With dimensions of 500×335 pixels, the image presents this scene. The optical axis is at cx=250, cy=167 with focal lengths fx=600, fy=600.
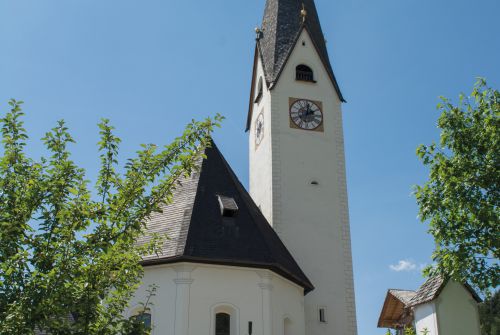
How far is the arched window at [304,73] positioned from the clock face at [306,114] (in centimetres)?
141

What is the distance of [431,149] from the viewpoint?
19297 millimetres

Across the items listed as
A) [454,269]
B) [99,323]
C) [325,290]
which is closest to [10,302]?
[99,323]

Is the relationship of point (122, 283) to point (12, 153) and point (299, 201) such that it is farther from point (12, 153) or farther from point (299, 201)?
point (299, 201)

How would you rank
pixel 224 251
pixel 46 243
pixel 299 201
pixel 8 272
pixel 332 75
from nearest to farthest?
pixel 8 272 → pixel 46 243 → pixel 224 251 → pixel 299 201 → pixel 332 75

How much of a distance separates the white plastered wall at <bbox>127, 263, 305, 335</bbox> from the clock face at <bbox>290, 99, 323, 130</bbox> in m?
11.3

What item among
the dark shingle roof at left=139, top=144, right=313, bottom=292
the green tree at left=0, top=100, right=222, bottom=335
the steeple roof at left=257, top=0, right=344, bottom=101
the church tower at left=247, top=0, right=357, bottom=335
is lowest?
the green tree at left=0, top=100, right=222, bottom=335

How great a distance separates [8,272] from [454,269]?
45.2 ft

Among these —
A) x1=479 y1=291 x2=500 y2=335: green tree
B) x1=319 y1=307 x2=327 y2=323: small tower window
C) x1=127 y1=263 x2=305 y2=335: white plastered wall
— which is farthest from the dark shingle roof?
x1=479 y1=291 x2=500 y2=335: green tree

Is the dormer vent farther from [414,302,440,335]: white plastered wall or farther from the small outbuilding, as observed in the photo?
[414,302,440,335]: white plastered wall

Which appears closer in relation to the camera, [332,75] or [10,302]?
[10,302]

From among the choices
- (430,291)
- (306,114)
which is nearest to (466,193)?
(430,291)

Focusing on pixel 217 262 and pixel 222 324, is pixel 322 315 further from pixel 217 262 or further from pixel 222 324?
pixel 217 262

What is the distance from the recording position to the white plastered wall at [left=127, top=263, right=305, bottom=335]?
18156mm

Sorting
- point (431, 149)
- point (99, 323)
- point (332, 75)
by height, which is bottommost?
point (99, 323)
